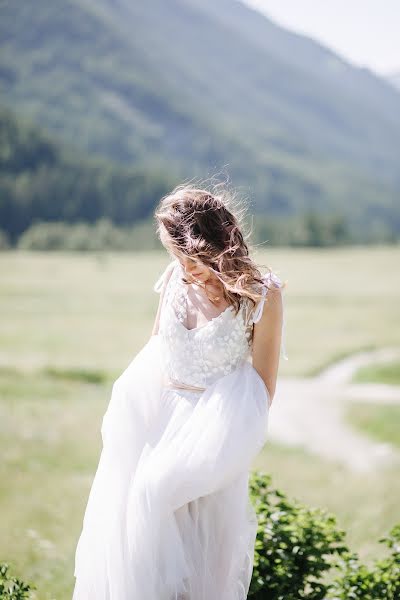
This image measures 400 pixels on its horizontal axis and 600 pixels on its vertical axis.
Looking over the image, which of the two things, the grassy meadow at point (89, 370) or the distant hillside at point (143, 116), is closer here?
the grassy meadow at point (89, 370)

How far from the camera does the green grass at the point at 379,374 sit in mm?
17594

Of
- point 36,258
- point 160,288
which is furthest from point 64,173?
point 160,288

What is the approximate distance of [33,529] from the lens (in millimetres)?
7230

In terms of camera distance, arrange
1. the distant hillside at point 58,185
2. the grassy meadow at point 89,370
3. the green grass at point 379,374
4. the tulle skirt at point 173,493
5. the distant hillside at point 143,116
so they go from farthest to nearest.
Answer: the distant hillside at point 143,116, the distant hillside at point 58,185, the green grass at point 379,374, the grassy meadow at point 89,370, the tulle skirt at point 173,493

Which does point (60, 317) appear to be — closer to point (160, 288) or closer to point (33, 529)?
point (33, 529)

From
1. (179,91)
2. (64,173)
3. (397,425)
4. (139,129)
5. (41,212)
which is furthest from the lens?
(179,91)

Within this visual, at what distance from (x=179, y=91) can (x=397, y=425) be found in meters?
162

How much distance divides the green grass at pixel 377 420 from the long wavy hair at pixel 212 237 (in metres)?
9.56

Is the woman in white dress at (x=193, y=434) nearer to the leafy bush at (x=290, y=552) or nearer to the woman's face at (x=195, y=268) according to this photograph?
the woman's face at (x=195, y=268)

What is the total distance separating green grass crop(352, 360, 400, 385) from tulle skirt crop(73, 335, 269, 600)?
1490 centimetres

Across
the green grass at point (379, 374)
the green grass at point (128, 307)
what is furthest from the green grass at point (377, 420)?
the green grass at point (128, 307)

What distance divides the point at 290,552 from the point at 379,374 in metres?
14.8

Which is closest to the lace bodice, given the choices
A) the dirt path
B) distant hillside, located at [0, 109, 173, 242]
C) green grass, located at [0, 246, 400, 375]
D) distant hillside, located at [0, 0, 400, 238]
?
the dirt path

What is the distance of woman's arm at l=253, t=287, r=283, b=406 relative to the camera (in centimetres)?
314
